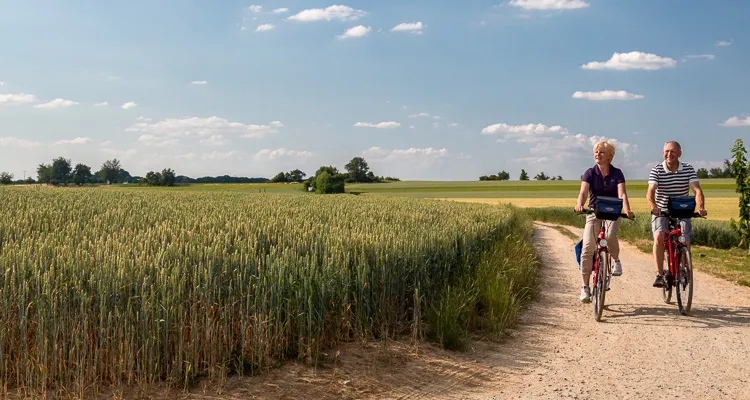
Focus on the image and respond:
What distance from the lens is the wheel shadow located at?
8930mm

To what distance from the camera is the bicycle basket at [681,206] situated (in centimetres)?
887

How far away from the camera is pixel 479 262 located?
36.6 ft

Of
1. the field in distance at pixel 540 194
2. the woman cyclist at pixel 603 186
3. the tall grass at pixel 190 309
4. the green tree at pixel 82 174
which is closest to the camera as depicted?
the tall grass at pixel 190 309

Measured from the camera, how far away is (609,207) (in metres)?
8.57

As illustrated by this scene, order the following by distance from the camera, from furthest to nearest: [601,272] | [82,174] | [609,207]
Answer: [82,174], [601,272], [609,207]

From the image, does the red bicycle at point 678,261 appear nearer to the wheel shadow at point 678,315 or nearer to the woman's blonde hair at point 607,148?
the wheel shadow at point 678,315

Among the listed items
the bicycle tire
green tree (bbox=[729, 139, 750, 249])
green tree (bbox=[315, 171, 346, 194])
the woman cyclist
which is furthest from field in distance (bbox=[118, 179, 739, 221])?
the woman cyclist

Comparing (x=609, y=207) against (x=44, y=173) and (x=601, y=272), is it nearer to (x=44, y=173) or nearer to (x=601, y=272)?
(x=601, y=272)

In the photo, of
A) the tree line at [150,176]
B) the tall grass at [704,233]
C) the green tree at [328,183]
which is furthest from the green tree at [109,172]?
the tall grass at [704,233]

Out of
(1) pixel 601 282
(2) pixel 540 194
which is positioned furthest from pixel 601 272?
(2) pixel 540 194

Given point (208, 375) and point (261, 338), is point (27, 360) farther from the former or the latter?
point (261, 338)

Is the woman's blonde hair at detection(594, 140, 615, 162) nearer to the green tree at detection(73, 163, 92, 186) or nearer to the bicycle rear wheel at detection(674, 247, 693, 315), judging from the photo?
the bicycle rear wheel at detection(674, 247, 693, 315)

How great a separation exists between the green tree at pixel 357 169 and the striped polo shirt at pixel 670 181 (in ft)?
374

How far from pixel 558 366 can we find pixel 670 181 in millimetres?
4215
